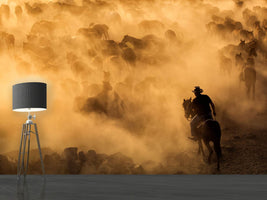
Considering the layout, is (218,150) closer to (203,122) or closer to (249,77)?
(203,122)

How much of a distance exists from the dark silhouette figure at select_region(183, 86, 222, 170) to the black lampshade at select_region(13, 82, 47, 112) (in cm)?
265

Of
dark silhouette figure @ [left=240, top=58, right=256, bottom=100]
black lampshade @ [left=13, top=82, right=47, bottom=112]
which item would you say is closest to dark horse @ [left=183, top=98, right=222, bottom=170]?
dark silhouette figure @ [left=240, top=58, right=256, bottom=100]

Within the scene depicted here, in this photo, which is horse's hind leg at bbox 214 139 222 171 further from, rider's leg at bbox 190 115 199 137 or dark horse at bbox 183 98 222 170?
rider's leg at bbox 190 115 199 137

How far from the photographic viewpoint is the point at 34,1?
6.61m

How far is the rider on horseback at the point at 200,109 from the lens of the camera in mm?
5953

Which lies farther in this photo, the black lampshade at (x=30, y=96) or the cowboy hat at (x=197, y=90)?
the cowboy hat at (x=197, y=90)

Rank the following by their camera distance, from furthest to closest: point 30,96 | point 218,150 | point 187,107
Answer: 1. point 187,107
2. point 218,150
3. point 30,96

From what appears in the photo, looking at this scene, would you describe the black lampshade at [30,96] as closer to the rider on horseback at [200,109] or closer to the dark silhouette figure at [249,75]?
the rider on horseback at [200,109]

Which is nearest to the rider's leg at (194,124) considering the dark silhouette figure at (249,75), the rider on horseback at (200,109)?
the rider on horseback at (200,109)

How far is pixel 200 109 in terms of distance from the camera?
236 inches

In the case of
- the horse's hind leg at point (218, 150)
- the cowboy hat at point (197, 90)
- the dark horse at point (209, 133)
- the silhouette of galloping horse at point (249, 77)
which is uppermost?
the silhouette of galloping horse at point (249, 77)

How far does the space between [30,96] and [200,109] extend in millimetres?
2970

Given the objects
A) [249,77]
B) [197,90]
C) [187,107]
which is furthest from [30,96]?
[249,77]

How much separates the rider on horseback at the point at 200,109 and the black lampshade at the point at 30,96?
8.83ft
